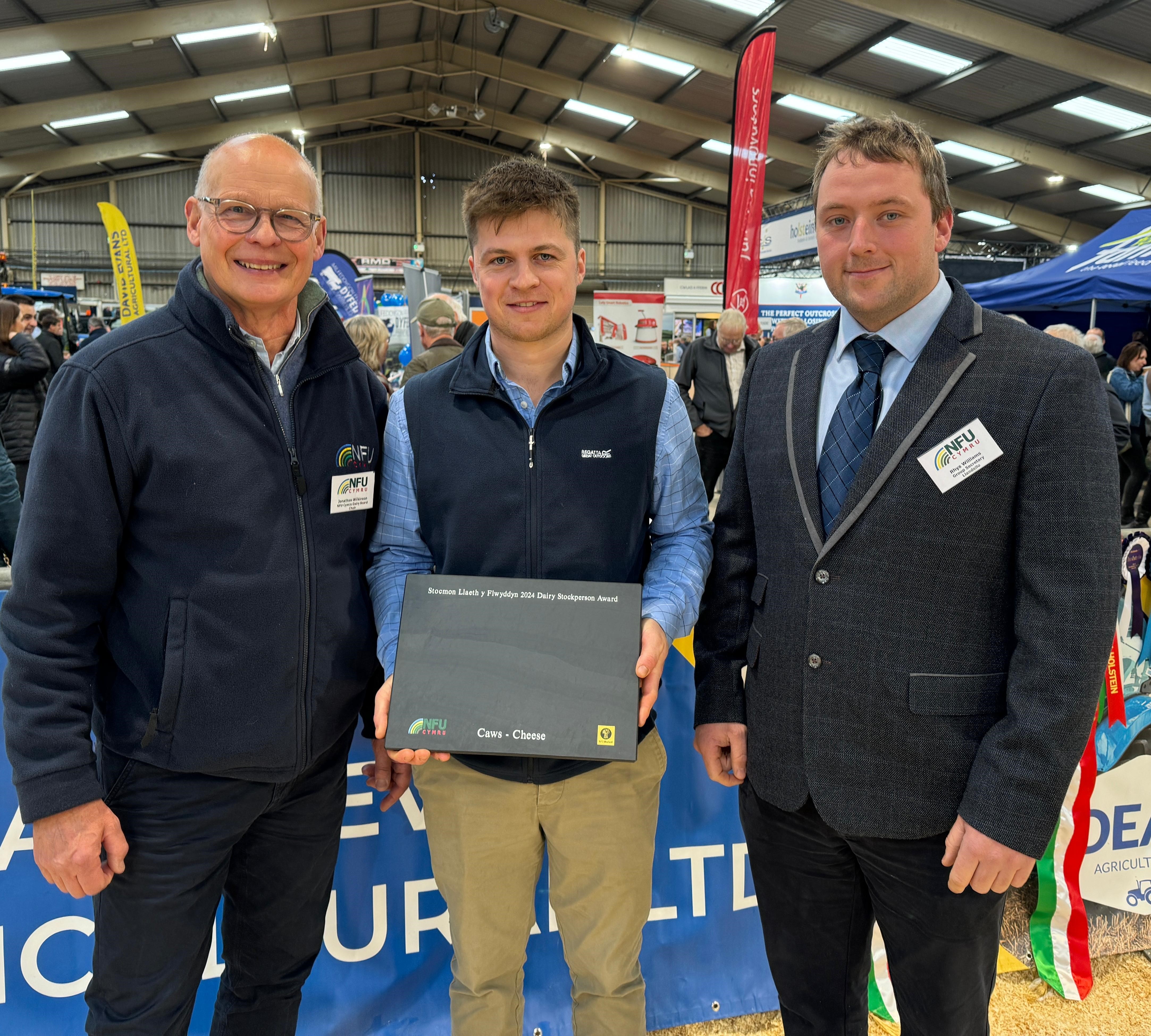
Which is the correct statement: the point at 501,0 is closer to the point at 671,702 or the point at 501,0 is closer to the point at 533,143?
the point at 533,143

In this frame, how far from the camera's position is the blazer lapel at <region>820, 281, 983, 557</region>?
1.25 meters

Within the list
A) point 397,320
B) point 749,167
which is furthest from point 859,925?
point 397,320

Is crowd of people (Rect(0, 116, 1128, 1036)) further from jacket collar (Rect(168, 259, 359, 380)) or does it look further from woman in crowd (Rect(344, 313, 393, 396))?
woman in crowd (Rect(344, 313, 393, 396))

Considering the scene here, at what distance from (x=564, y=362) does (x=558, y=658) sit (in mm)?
582

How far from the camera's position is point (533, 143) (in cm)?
2086

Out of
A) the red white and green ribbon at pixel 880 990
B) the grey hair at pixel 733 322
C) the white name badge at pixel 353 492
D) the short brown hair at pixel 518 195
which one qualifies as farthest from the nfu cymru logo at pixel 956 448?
the grey hair at pixel 733 322

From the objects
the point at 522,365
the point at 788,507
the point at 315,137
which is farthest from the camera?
the point at 315,137

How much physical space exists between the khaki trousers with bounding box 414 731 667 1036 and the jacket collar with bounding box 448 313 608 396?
0.70 meters

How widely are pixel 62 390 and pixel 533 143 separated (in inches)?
855

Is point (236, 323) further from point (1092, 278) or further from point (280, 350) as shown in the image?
point (1092, 278)

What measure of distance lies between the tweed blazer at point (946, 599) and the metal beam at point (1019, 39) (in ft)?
32.7

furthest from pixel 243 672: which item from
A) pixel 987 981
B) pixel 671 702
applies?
pixel 987 981

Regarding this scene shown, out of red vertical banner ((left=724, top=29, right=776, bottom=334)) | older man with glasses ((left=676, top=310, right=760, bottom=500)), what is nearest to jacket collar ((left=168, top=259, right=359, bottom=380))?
red vertical banner ((left=724, top=29, right=776, bottom=334))

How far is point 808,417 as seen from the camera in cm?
142
